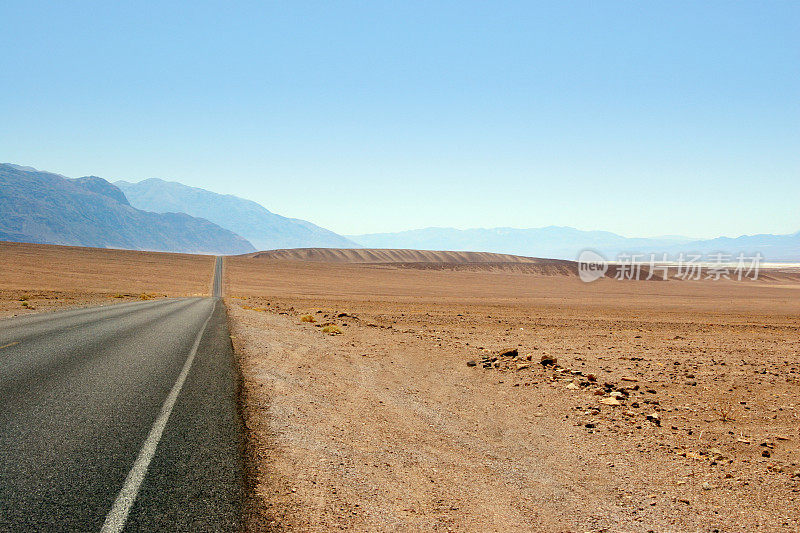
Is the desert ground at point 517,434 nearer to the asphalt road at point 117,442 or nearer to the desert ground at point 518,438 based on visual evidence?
the desert ground at point 518,438

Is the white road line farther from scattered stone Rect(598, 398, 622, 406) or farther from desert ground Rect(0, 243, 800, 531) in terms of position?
scattered stone Rect(598, 398, 622, 406)

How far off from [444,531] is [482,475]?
1.58 metres

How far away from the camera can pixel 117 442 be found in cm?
600

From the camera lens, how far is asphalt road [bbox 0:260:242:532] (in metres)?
4.32

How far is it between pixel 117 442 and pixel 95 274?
75152 mm

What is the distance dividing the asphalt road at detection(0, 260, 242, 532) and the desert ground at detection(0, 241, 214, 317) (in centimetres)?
2514

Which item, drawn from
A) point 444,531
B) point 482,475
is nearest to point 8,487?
point 444,531

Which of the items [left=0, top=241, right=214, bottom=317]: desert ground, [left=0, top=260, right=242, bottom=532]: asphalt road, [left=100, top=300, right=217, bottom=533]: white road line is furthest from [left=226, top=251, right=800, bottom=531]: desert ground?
[left=0, top=241, right=214, bottom=317]: desert ground

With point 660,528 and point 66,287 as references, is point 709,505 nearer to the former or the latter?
point 660,528

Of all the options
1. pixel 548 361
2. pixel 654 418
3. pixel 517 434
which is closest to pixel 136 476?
pixel 517 434

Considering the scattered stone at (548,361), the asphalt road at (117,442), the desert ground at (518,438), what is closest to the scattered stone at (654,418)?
the desert ground at (518,438)

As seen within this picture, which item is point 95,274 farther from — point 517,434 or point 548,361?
point 517,434

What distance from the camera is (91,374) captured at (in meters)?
9.76

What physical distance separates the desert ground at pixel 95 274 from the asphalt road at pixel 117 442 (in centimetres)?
2514
